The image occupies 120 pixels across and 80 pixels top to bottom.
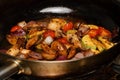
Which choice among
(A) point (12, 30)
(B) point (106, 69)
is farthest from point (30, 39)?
(B) point (106, 69)

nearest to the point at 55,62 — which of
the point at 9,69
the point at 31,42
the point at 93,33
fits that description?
the point at 9,69

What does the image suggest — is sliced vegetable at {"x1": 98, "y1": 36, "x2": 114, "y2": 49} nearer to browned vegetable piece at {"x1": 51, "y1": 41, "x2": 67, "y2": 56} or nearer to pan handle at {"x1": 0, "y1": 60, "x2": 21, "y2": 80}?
browned vegetable piece at {"x1": 51, "y1": 41, "x2": 67, "y2": 56}

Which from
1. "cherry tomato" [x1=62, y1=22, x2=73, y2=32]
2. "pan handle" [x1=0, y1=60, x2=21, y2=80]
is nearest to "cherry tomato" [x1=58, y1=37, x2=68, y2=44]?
"cherry tomato" [x1=62, y1=22, x2=73, y2=32]

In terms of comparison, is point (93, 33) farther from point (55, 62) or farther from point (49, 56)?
point (55, 62)

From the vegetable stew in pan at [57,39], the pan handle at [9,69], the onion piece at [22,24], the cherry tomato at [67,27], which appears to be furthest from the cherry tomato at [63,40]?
A: the pan handle at [9,69]

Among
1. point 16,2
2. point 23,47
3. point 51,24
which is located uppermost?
point 16,2

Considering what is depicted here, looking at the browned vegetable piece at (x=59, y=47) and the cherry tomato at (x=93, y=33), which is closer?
the browned vegetable piece at (x=59, y=47)

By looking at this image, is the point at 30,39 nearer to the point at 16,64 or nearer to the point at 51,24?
the point at 51,24

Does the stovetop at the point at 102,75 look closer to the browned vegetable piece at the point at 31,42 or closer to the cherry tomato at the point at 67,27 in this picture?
the browned vegetable piece at the point at 31,42
